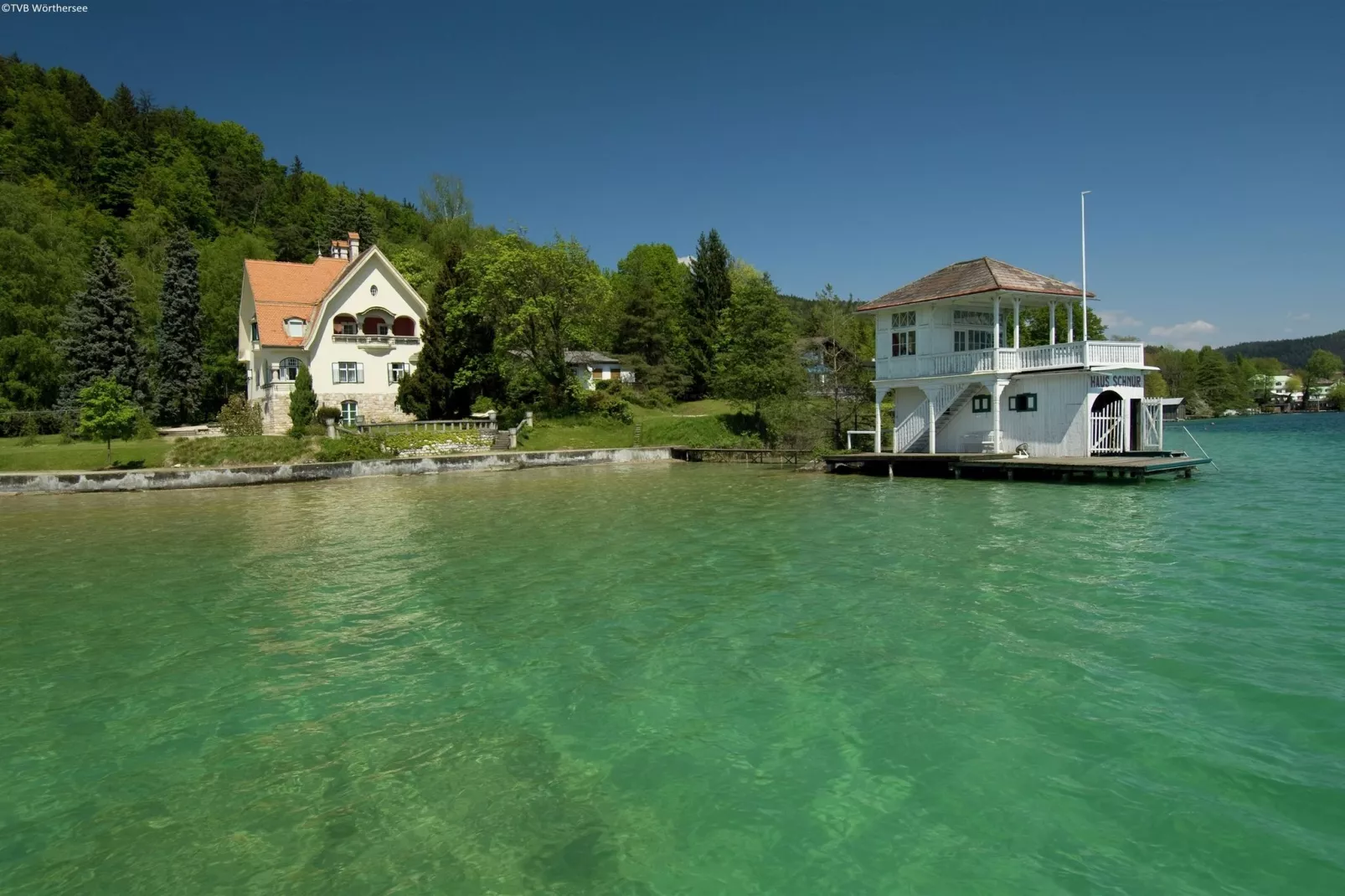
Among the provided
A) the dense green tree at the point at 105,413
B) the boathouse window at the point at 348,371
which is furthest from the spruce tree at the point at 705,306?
the dense green tree at the point at 105,413

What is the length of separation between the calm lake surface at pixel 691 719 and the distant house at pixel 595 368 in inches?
1711

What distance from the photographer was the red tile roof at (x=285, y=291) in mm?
44500

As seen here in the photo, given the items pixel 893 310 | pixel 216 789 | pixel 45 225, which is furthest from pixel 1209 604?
pixel 45 225

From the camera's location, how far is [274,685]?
841cm

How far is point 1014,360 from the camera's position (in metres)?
27.8

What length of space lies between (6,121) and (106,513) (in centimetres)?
8241

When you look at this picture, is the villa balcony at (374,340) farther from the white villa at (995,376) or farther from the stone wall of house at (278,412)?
the white villa at (995,376)

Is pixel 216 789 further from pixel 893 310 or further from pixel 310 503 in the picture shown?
pixel 893 310

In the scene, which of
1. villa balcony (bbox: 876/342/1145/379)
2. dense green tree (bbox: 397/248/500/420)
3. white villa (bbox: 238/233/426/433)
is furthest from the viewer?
dense green tree (bbox: 397/248/500/420)

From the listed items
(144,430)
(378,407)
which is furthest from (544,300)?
(144,430)

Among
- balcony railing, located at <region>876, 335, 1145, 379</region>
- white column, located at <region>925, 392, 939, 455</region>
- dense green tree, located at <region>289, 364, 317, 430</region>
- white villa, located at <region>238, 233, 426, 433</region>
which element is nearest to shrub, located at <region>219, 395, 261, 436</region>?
white villa, located at <region>238, 233, 426, 433</region>

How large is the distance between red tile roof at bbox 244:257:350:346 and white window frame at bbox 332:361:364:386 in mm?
2501

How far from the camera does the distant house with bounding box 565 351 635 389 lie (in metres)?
58.4

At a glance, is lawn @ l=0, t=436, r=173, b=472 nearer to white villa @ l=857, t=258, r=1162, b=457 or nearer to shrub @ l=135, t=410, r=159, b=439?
shrub @ l=135, t=410, r=159, b=439
